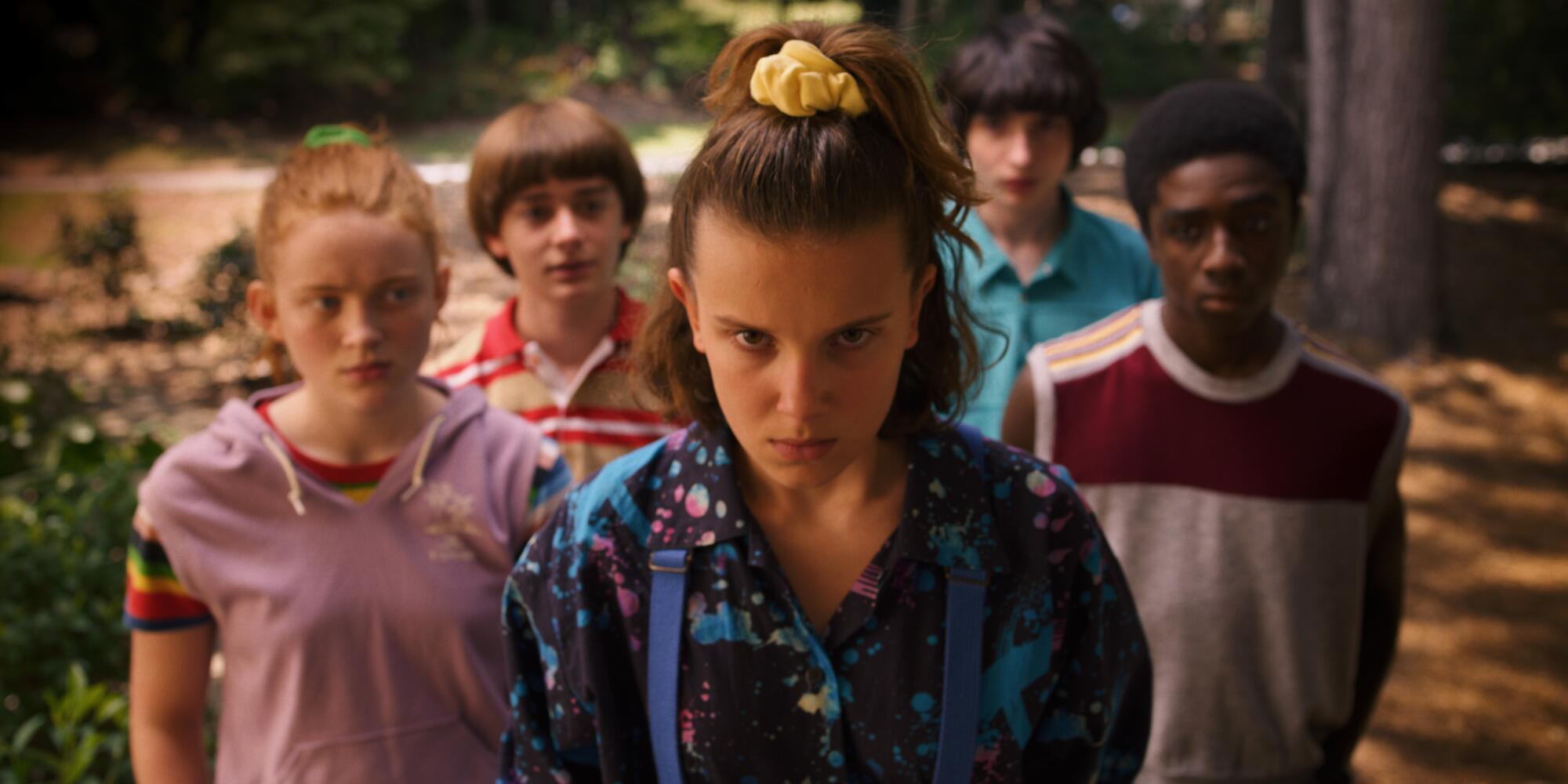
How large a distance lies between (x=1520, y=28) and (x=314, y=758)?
1243 cm

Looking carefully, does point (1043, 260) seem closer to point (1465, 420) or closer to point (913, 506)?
point (913, 506)

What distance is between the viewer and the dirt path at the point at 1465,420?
3914 millimetres

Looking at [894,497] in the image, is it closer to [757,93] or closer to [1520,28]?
[757,93]

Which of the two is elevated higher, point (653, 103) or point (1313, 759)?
point (653, 103)

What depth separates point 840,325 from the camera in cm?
135

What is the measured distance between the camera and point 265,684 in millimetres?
1867

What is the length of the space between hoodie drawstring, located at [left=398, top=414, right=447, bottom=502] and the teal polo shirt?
1.31 metres

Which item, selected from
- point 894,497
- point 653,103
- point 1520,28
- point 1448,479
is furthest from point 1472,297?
point 653,103

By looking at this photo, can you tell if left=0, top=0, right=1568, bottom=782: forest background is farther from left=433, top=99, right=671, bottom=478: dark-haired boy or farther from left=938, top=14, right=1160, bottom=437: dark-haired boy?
left=433, top=99, right=671, bottom=478: dark-haired boy

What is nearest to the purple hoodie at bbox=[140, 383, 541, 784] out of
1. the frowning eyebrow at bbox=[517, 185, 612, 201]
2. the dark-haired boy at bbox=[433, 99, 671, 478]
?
the dark-haired boy at bbox=[433, 99, 671, 478]

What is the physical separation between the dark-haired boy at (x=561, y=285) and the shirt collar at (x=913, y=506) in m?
1.07

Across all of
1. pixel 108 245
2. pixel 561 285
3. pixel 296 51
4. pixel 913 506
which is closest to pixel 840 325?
pixel 913 506

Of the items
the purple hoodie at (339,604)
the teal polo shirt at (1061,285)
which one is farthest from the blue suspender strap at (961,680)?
the teal polo shirt at (1061,285)

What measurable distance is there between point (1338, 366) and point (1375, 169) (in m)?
5.49
